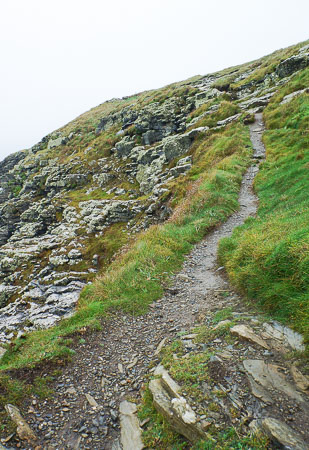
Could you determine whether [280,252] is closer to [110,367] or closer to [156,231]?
[110,367]

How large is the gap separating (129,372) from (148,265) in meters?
6.00

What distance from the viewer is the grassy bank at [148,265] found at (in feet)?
27.4

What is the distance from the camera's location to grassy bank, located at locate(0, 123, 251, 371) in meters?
8.35

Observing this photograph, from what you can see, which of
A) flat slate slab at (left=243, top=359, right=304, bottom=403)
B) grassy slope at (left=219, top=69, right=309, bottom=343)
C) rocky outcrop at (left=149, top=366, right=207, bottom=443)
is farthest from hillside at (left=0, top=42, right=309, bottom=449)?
flat slate slab at (left=243, top=359, right=304, bottom=403)

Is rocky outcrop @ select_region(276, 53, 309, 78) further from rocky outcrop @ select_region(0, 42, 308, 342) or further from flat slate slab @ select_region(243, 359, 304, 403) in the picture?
A: flat slate slab @ select_region(243, 359, 304, 403)

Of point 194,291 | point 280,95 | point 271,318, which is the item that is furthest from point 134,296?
point 280,95

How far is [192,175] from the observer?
92.9 ft

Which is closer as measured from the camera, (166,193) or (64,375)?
(64,375)

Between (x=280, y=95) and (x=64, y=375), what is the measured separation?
145ft

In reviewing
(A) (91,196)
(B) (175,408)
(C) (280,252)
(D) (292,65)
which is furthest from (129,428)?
(D) (292,65)

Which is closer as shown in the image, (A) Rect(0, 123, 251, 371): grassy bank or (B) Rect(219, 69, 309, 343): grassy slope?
(B) Rect(219, 69, 309, 343): grassy slope

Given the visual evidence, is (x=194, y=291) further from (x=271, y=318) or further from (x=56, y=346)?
(x=56, y=346)

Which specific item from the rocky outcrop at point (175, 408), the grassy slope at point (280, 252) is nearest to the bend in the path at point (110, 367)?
the rocky outcrop at point (175, 408)

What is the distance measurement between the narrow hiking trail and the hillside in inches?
3.9
